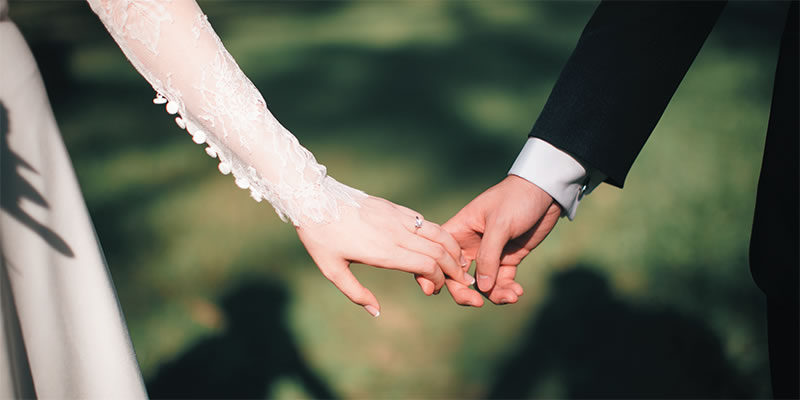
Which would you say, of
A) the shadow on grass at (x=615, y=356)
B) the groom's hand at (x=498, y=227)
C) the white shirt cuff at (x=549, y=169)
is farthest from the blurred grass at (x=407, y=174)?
the white shirt cuff at (x=549, y=169)

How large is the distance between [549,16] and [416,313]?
2477 mm

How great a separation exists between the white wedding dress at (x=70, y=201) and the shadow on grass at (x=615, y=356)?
92cm

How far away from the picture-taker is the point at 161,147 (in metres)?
2.43

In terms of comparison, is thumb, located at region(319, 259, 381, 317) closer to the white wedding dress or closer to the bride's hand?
the bride's hand

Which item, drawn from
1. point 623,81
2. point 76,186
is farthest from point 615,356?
point 76,186

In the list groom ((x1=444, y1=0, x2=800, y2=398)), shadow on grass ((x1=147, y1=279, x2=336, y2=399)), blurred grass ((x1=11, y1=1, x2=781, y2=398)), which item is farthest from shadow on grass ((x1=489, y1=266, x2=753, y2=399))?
shadow on grass ((x1=147, y1=279, x2=336, y2=399))

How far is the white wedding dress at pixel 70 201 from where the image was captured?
2.68ft

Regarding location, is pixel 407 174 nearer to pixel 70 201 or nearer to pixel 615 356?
pixel 615 356

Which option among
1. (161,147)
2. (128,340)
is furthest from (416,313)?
(161,147)

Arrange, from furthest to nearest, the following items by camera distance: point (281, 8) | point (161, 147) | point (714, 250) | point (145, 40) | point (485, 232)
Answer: point (281, 8) < point (161, 147) < point (714, 250) < point (485, 232) < point (145, 40)

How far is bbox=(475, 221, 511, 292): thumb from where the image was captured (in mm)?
1077

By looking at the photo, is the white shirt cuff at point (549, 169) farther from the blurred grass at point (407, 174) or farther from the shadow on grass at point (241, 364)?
the shadow on grass at point (241, 364)

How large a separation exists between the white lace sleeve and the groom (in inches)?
12.5

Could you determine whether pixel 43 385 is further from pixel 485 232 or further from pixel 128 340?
pixel 485 232
